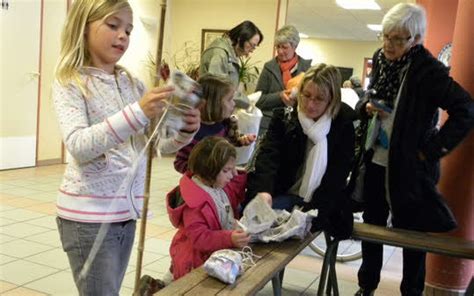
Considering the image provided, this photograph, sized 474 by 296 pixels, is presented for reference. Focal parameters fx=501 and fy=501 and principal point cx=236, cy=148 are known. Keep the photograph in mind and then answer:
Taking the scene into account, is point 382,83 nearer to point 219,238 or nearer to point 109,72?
point 219,238

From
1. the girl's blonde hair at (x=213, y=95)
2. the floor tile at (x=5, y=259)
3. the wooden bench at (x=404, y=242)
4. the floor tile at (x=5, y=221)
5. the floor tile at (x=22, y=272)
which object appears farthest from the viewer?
the floor tile at (x=5, y=221)

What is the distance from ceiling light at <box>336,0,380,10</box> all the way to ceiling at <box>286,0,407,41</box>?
0.10m

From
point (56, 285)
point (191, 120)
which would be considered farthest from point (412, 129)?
point (56, 285)

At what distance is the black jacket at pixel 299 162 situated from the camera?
214cm

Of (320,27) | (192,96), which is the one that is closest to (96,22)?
(192,96)

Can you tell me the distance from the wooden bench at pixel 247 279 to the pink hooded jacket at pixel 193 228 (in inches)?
5.9

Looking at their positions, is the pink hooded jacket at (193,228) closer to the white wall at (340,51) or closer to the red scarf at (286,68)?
the red scarf at (286,68)

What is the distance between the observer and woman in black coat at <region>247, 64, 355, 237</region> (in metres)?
2.13

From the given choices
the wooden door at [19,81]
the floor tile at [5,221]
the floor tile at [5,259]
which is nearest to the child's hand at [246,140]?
the floor tile at [5,259]

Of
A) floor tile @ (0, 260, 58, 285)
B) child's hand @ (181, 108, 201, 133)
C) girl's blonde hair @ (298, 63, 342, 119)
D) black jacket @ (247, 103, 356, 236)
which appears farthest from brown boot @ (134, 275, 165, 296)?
floor tile @ (0, 260, 58, 285)

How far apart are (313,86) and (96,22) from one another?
1096 millimetres

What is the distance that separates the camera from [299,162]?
89.0 inches

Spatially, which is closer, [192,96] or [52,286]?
[192,96]

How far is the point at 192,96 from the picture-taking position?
1.19m
